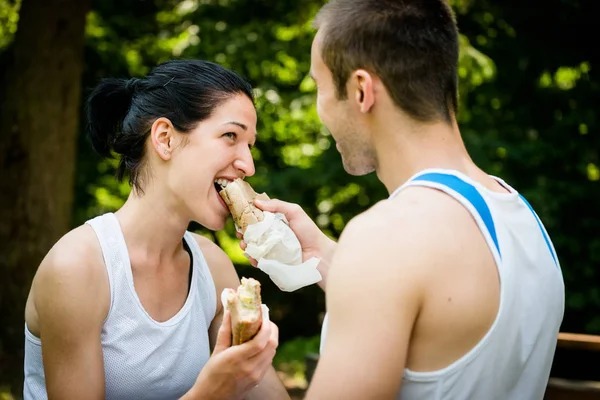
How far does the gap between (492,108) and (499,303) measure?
21.2 ft

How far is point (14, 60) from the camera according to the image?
7457 millimetres

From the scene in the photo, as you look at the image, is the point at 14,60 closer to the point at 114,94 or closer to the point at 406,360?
the point at 114,94

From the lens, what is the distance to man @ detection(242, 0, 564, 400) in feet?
6.12

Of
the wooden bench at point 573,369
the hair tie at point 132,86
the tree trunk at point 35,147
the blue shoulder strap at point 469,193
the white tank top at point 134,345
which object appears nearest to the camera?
the blue shoulder strap at point 469,193

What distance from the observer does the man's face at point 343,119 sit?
2.22m

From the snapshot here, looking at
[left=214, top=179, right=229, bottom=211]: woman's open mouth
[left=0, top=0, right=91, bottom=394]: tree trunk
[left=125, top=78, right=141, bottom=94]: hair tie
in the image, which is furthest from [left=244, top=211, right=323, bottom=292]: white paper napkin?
[left=0, top=0, right=91, bottom=394]: tree trunk

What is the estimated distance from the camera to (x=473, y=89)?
7.92 m

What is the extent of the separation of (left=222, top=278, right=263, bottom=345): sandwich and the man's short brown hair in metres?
0.80

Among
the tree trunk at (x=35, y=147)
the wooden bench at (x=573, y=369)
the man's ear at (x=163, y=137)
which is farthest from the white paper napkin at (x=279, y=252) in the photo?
the tree trunk at (x=35, y=147)

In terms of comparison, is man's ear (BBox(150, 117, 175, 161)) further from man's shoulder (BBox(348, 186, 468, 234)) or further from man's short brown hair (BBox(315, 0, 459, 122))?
man's shoulder (BBox(348, 186, 468, 234))

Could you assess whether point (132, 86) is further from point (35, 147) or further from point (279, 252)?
point (35, 147)

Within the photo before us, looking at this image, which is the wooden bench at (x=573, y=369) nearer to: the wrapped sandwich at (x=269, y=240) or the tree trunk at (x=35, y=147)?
the wrapped sandwich at (x=269, y=240)

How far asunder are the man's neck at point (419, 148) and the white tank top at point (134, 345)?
140 centimetres

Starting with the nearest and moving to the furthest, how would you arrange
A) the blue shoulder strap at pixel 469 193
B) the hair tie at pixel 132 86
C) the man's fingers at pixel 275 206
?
the blue shoulder strap at pixel 469 193
the man's fingers at pixel 275 206
the hair tie at pixel 132 86
